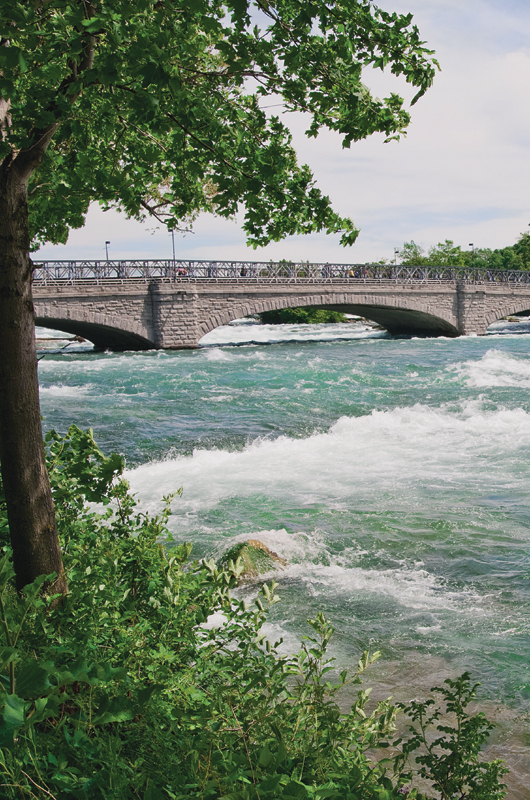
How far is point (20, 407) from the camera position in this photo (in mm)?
3148

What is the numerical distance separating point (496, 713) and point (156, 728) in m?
2.91

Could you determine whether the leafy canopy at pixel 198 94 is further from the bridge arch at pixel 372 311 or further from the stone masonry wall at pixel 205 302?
the bridge arch at pixel 372 311

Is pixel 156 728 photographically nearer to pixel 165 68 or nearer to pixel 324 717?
pixel 324 717

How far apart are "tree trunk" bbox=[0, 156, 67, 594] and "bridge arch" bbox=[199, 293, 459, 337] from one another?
30974 millimetres

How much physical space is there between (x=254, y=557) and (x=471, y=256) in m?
97.8

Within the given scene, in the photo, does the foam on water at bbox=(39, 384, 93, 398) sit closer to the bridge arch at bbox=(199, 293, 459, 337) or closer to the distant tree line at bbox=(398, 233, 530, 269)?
the bridge arch at bbox=(199, 293, 459, 337)

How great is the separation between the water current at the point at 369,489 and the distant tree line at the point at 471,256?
189 feet

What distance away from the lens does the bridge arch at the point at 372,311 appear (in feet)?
115

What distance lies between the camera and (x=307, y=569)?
6.92 meters

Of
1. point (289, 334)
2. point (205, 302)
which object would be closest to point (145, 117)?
point (205, 302)

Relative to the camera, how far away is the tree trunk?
3.08 meters

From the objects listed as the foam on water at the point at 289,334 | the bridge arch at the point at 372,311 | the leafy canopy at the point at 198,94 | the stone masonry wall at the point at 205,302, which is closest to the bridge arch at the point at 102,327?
the stone masonry wall at the point at 205,302

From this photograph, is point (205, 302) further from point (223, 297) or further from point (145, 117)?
point (145, 117)

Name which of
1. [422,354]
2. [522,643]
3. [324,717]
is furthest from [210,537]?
[422,354]
